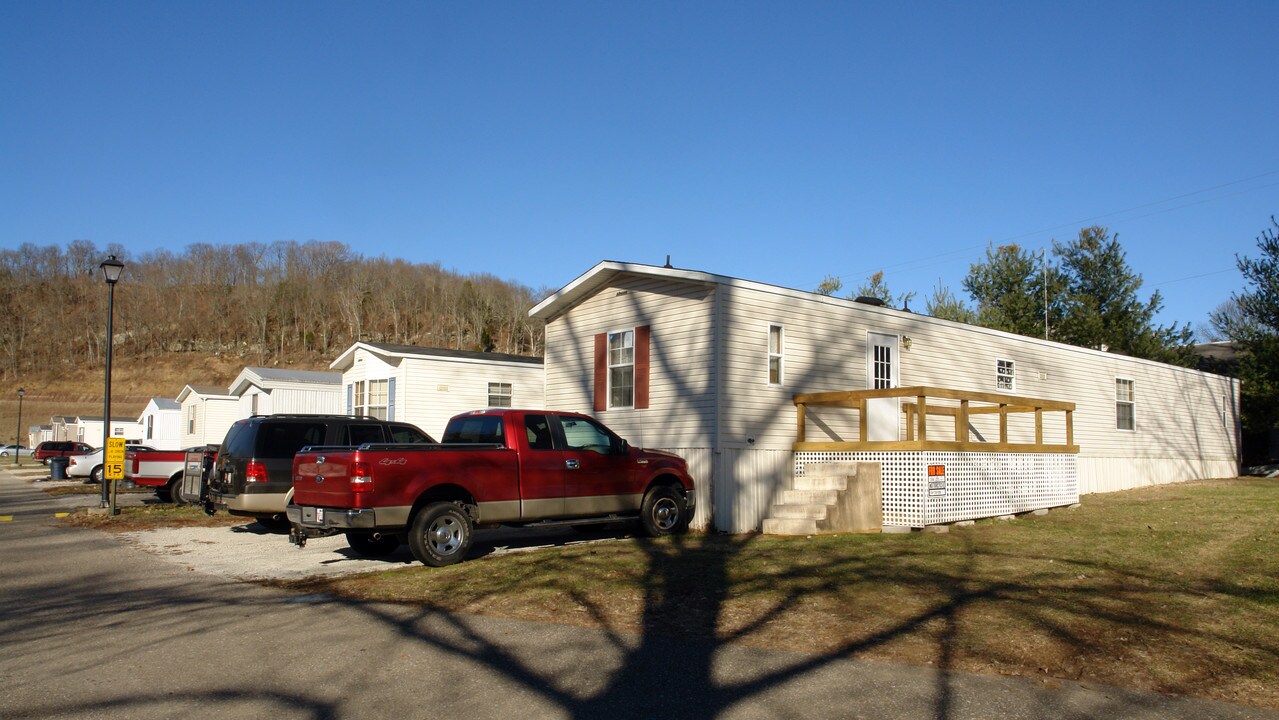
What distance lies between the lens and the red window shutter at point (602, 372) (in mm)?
17125

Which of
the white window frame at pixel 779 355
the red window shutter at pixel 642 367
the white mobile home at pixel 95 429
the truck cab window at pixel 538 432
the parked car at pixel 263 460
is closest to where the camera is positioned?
the truck cab window at pixel 538 432

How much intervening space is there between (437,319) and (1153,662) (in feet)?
282

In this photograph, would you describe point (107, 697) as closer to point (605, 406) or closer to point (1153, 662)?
point (1153, 662)

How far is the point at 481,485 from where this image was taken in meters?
11.2

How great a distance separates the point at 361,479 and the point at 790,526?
6.29 metres

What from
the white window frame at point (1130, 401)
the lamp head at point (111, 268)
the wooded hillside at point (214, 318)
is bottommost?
the white window frame at point (1130, 401)

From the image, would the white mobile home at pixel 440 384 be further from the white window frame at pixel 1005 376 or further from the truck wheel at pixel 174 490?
the white window frame at pixel 1005 376

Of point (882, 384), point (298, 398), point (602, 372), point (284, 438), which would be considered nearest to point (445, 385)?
point (602, 372)

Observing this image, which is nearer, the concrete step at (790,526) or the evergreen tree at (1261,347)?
the concrete step at (790,526)

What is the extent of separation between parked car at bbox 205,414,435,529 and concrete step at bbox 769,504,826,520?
686cm

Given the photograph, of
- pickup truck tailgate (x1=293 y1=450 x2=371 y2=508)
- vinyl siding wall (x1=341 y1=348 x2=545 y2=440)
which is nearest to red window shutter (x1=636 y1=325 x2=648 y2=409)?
vinyl siding wall (x1=341 y1=348 x2=545 y2=440)

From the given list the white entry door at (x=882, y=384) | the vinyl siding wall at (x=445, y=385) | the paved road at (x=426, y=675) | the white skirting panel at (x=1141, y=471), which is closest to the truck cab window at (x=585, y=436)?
the paved road at (x=426, y=675)

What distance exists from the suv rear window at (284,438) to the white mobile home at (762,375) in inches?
211

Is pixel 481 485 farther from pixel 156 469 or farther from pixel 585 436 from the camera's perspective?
pixel 156 469
